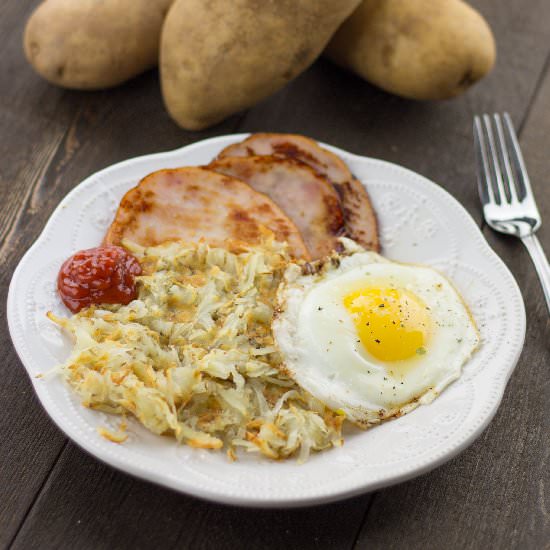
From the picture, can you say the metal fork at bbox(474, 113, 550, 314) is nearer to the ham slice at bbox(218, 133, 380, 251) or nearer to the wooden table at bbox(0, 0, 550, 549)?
the wooden table at bbox(0, 0, 550, 549)

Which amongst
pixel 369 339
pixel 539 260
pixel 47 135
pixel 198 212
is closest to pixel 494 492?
pixel 369 339

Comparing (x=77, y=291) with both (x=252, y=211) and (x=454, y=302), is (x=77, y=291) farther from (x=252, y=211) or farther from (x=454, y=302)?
(x=454, y=302)

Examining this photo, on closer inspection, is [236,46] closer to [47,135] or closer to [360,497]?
[47,135]

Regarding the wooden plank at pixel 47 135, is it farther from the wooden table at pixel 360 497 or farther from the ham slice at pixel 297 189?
the ham slice at pixel 297 189

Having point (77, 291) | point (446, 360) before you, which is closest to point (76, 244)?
point (77, 291)

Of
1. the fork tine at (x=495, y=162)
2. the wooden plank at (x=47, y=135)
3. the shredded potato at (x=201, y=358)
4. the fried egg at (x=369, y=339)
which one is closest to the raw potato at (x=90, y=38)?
the wooden plank at (x=47, y=135)
